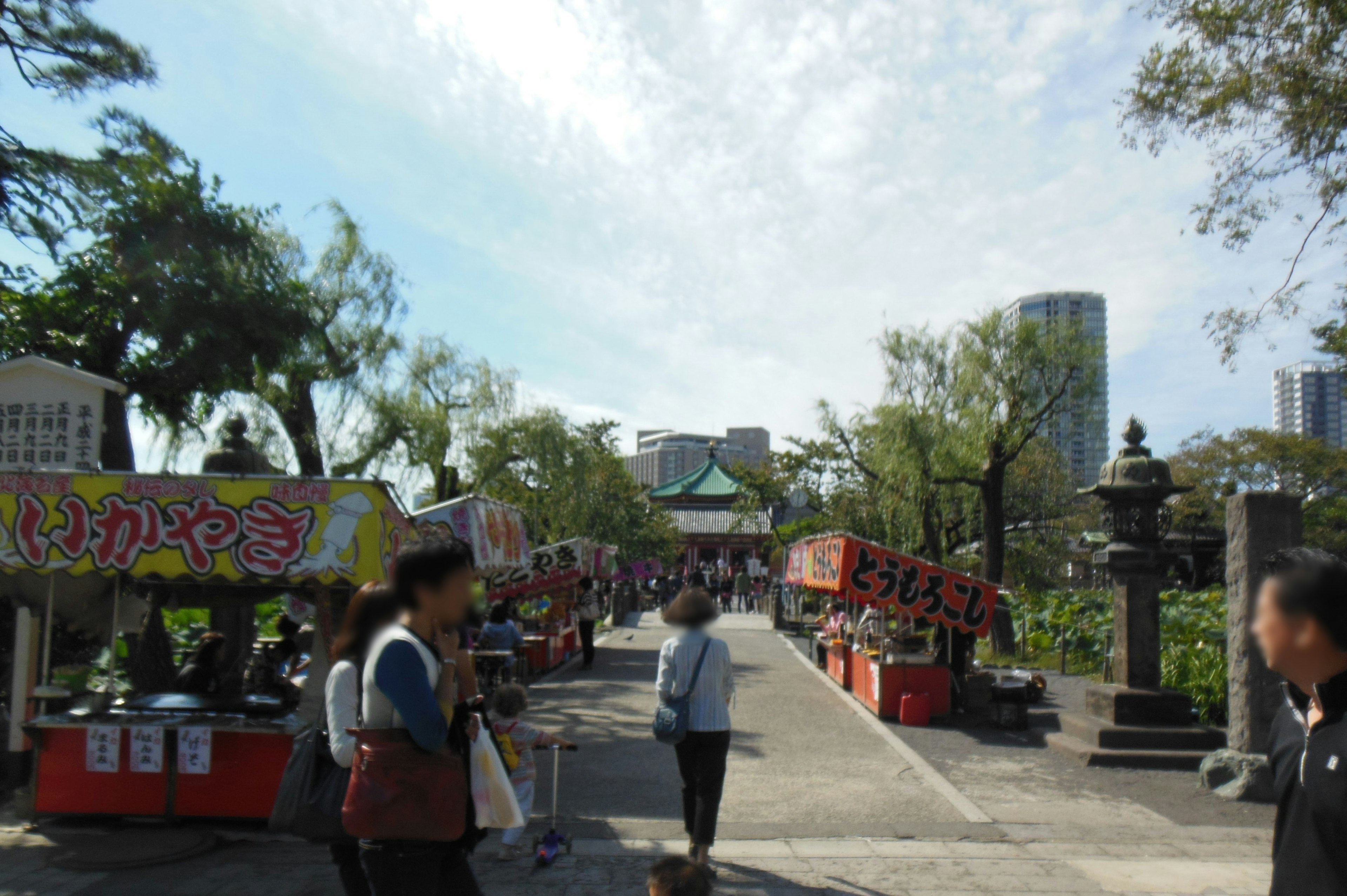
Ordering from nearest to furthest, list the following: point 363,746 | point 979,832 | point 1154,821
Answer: point 363,746
point 979,832
point 1154,821

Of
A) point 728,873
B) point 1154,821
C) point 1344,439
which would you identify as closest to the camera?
point 728,873

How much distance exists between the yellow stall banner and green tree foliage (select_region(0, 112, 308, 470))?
3758 mm

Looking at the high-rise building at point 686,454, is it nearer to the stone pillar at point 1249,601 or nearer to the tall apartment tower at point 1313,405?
the tall apartment tower at point 1313,405

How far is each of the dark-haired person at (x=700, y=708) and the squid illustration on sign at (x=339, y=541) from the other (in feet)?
7.19

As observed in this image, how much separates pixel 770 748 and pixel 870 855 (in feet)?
12.7

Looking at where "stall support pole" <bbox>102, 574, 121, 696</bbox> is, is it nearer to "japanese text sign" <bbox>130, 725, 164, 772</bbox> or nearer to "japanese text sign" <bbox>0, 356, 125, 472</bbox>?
"japanese text sign" <bbox>130, 725, 164, 772</bbox>

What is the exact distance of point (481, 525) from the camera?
952 centimetres

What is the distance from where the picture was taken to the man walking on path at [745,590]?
3572cm

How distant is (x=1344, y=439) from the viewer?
86.8m

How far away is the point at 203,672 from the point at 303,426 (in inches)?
381

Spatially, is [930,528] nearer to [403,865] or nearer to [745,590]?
[745,590]

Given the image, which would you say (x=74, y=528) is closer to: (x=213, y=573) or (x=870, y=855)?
(x=213, y=573)

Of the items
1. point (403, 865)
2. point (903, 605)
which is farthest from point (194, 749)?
point (903, 605)

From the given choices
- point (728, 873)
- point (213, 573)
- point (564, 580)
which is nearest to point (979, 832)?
point (728, 873)
